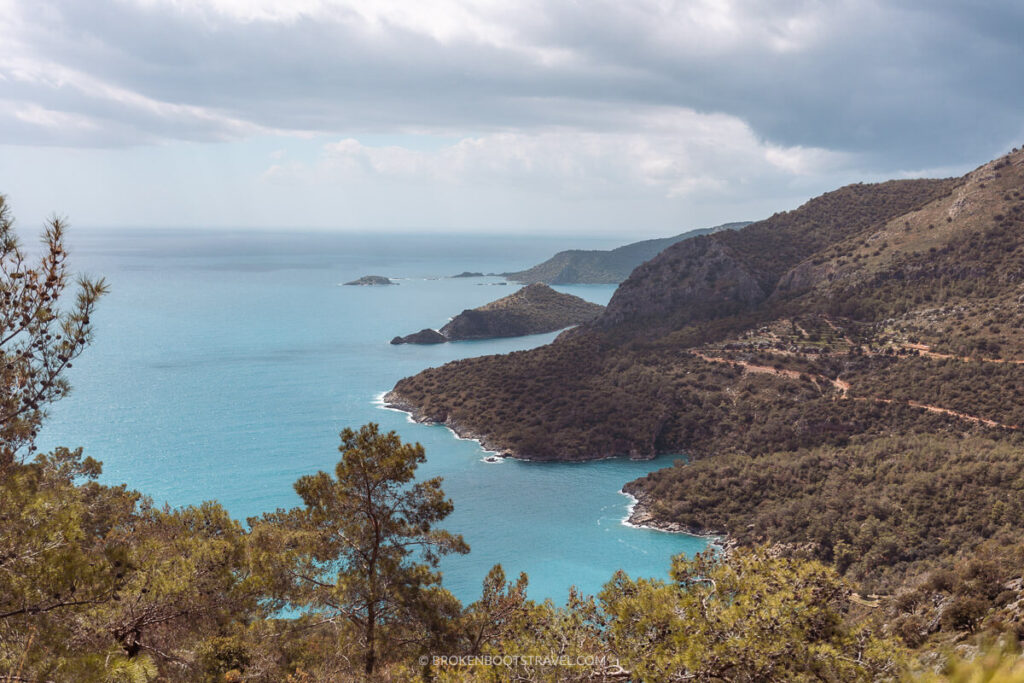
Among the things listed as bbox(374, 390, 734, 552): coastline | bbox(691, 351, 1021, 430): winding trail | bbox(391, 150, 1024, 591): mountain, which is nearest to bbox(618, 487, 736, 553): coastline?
bbox(374, 390, 734, 552): coastline

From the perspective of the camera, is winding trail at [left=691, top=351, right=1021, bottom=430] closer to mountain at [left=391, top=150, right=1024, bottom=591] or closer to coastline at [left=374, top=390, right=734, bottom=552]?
mountain at [left=391, top=150, right=1024, bottom=591]

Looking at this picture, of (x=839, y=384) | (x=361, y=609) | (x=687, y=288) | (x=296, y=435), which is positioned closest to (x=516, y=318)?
(x=687, y=288)

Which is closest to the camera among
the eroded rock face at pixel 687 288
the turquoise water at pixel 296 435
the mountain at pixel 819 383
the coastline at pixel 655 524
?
the mountain at pixel 819 383

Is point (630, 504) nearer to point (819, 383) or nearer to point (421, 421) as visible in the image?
point (819, 383)

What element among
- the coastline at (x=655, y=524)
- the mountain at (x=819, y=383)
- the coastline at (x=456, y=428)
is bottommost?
the coastline at (x=655, y=524)

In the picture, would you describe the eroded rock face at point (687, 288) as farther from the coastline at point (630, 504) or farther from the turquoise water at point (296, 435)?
the coastline at point (630, 504)

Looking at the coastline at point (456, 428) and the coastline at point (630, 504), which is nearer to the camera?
the coastline at point (630, 504)

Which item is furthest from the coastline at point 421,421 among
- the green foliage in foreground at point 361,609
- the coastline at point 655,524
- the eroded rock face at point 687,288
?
the green foliage in foreground at point 361,609
